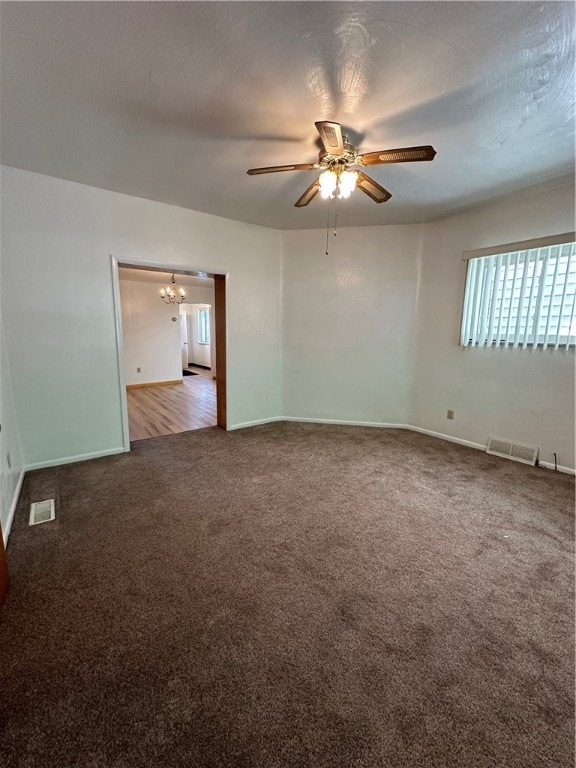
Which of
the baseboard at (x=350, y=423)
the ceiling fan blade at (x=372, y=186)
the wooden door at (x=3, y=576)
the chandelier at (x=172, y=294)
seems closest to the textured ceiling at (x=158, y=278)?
the chandelier at (x=172, y=294)

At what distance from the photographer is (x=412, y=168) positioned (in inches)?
97.0

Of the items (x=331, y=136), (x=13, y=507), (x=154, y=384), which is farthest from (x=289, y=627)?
(x=154, y=384)

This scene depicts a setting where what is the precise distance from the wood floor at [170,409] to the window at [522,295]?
11.8 ft

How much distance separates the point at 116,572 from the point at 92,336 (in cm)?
227

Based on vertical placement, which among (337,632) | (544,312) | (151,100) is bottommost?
(337,632)

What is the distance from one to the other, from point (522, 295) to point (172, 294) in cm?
650

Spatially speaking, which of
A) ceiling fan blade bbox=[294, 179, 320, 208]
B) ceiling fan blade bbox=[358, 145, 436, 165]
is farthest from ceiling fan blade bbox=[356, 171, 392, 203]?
ceiling fan blade bbox=[294, 179, 320, 208]

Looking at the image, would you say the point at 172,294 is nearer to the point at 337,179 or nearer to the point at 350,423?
the point at 350,423

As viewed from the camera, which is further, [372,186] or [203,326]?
[203,326]

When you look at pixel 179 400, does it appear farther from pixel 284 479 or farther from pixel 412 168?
pixel 412 168

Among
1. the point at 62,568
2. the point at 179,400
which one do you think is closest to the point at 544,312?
the point at 62,568

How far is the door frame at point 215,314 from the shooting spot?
125 inches

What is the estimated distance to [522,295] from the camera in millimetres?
3119

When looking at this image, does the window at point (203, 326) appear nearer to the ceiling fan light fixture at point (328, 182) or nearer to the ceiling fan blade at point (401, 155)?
the ceiling fan light fixture at point (328, 182)
